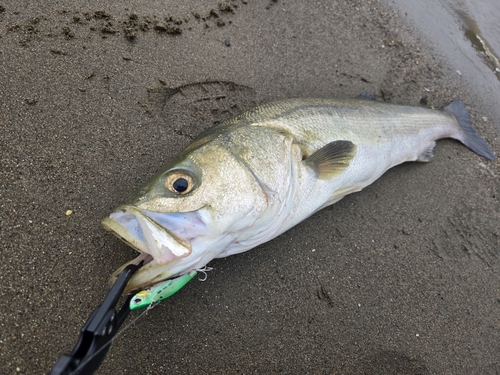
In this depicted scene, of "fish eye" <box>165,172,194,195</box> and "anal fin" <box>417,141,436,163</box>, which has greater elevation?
"anal fin" <box>417,141,436,163</box>

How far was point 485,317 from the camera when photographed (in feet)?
9.51

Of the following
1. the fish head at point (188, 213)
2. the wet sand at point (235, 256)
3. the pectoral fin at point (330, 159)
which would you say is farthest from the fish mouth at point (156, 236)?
the pectoral fin at point (330, 159)

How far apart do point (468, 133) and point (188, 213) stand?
141 inches

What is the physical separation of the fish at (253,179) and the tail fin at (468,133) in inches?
37.6

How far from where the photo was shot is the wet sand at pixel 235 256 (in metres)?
2.25

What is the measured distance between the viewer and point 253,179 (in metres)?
2.12

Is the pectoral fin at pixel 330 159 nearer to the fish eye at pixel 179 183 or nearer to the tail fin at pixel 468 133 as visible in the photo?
the fish eye at pixel 179 183

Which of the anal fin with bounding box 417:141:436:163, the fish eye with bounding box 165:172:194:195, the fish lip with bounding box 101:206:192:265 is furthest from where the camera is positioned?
the anal fin with bounding box 417:141:436:163

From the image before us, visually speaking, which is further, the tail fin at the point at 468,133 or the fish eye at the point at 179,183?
the tail fin at the point at 468,133

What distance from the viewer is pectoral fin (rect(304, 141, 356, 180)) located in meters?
2.48

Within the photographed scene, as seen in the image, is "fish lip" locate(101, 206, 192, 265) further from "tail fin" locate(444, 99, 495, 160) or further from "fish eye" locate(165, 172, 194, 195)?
"tail fin" locate(444, 99, 495, 160)

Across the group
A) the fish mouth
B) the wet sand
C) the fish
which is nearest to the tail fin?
the wet sand

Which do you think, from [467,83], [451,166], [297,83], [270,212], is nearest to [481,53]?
[467,83]

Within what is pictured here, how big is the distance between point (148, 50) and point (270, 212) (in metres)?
2.13
